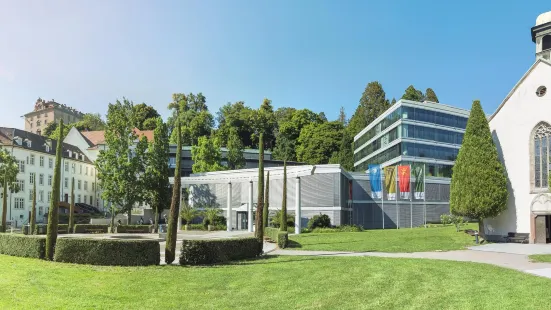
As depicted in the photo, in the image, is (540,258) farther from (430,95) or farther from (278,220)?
(430,95)

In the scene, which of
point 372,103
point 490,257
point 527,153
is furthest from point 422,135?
point 490,257

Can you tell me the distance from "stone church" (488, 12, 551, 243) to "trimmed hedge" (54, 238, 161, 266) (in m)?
25.9

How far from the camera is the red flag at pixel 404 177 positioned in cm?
5450

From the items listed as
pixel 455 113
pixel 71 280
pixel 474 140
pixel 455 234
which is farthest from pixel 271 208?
pixel 71 280

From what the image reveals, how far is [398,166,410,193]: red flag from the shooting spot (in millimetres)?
54500

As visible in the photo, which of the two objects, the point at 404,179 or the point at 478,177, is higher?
the point at 404,179

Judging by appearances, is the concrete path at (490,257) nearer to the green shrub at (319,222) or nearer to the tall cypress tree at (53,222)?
the tall cypress tree at (53,222)

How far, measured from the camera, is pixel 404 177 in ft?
180

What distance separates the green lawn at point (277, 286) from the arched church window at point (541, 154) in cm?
1674

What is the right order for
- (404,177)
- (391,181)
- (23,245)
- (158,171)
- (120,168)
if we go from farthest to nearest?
(158,171) → (120,168) → (391,181) → (404,177) → (23,245)

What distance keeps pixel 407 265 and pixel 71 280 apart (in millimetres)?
12747

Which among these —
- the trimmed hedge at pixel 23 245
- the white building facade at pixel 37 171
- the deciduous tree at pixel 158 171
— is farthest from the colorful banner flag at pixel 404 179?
the white building facade at pixel 37 171

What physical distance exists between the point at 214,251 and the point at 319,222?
100 feet

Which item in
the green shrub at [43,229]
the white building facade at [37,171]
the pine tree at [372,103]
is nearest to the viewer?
the green shrub at [43,229]
